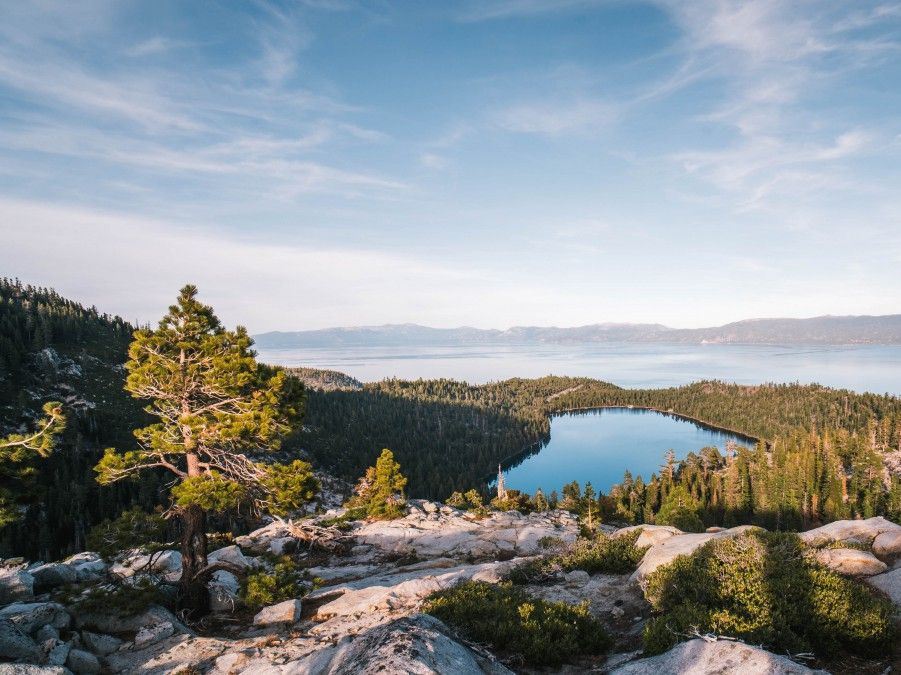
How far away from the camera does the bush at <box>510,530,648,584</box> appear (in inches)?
786

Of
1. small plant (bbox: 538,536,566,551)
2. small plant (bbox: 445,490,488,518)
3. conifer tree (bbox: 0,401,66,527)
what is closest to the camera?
conifer tree (bbox: 0,401,66,527)

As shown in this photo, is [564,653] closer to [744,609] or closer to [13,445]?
[744,609]

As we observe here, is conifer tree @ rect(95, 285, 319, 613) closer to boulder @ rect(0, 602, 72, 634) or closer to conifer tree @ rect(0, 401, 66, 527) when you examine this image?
conifer tree @ rect(0, 401, 66, 527)

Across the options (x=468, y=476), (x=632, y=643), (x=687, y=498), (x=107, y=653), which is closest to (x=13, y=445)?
(x=107, y=653)

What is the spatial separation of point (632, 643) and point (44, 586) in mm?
24613

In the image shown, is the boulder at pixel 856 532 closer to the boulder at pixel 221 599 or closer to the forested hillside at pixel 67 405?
the boulder at pixel 221 599

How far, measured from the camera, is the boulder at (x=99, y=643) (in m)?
15.1

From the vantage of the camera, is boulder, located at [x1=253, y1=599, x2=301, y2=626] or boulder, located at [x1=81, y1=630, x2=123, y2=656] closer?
boulder, located at [x1=81, y1=630, x2=123, y2=656]

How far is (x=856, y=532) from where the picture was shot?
17734 millimetres

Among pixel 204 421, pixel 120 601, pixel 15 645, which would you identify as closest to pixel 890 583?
pixel 204 421

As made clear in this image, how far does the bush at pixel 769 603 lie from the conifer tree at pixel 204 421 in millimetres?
13441

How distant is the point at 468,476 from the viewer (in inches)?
6344

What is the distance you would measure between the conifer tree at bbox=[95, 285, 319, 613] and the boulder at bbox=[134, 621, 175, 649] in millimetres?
2527

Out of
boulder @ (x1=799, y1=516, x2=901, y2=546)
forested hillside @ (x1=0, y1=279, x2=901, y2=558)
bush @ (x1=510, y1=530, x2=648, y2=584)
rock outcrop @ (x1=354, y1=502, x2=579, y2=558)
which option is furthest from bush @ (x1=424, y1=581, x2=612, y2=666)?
rock outcrop @ (x1=354, y1=502, x2=579, y2=558)
